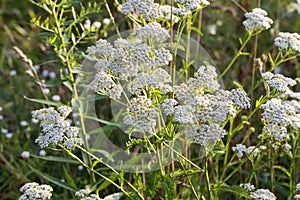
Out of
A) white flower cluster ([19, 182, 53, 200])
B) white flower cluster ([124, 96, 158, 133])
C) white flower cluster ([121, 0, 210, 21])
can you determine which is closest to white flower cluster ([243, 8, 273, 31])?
white flower cluster ([121, 0, 210, 21])

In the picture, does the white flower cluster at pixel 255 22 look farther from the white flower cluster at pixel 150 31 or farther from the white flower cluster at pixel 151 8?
the white flower cluster at pixel 150 31

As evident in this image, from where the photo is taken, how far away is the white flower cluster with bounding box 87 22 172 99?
6.54 ft

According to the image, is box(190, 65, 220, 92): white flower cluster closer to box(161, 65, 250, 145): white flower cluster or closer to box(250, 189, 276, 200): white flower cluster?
box(161, 65, 250, 145): white flower cluster

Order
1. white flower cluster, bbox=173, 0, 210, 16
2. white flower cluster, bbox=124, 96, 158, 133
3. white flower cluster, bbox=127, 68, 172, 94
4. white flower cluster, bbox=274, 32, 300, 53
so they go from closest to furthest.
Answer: white flower cluster, bbox=124, 96, 158, 133, white flower cluster, bbox=127, 68, 172, 94, white flower cluster, bbox=173, 0, 210, 16, white flower cluster, bbox=274, 32, 300, 53

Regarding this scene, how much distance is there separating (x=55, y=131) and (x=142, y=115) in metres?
0.34

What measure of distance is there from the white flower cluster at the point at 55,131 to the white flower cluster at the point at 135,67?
0.19 metres

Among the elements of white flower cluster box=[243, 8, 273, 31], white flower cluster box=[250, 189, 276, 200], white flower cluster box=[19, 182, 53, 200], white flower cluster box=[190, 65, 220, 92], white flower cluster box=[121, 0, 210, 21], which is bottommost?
white flower cluster box=[250, 189, 276, 200]

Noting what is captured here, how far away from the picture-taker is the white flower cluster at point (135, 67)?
1993 mm

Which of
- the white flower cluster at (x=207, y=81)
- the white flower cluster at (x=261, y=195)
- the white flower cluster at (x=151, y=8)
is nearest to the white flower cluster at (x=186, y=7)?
the white flower cluster at (x=151, y=8)

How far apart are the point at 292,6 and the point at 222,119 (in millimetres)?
2280

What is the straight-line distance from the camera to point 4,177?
3.25 m

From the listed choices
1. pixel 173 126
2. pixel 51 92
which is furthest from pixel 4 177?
pixel 173 126

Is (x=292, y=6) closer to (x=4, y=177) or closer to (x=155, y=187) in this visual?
(x=155, y=187)

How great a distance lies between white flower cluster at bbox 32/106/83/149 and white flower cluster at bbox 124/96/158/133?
224mm
